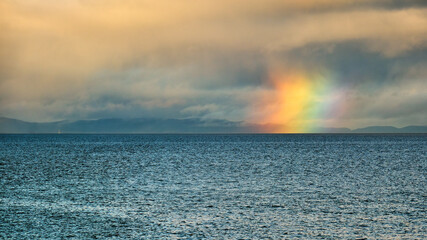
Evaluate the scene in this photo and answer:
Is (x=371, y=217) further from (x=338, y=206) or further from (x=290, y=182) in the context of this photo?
(x=290, y=182)

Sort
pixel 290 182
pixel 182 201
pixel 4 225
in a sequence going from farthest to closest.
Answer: pixel 290 182 < pixel 182 201 < pixel 4 225

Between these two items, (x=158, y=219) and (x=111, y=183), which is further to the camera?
(x=111, y=183)

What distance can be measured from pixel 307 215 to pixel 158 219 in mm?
10297

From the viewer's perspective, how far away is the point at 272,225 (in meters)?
28.2

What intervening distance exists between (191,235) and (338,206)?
14591 millimetres

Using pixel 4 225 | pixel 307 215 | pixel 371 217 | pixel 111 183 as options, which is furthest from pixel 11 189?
pixel 371 217

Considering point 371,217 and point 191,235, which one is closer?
point 191,235

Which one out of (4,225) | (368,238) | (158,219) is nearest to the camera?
(368,238)

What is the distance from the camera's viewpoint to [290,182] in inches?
2077

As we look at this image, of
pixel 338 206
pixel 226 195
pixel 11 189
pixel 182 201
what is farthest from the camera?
pixel 11 189

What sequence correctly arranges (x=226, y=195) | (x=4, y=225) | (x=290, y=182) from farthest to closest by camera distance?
1. (x=290, y=182)
2. (x=226, y=195)
3. (x=4, y=225)

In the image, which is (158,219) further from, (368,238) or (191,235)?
(368,238)

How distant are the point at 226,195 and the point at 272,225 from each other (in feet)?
44.6

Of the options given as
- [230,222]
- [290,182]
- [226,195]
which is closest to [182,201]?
[226,195]
